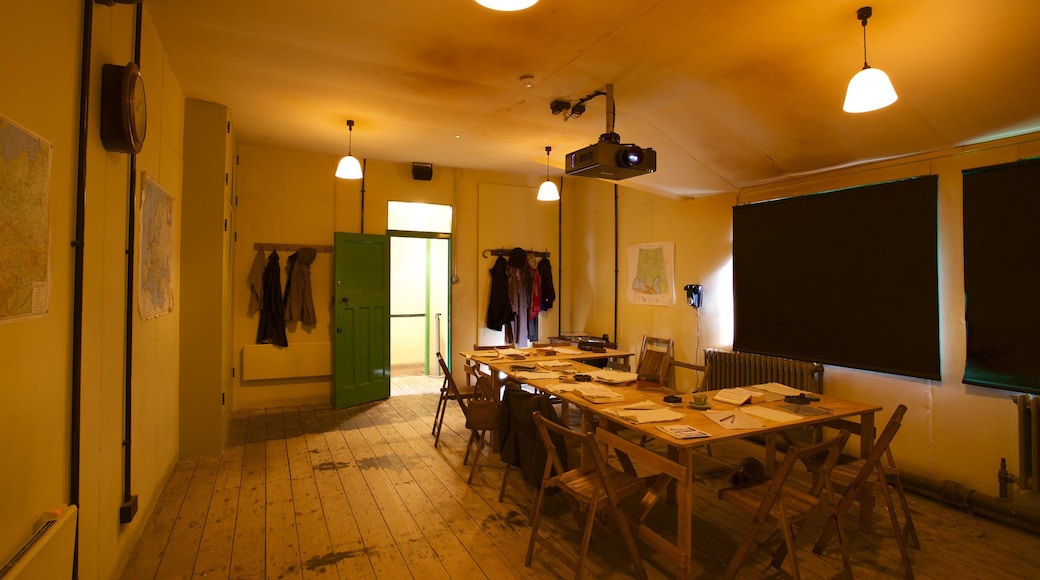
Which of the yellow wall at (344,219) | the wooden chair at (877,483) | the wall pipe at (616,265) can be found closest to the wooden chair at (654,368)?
the wooden chair at (877,483)

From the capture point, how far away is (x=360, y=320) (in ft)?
19.0

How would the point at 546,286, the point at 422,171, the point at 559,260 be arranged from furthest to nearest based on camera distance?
the point at 559,260 < the point at 546,286 < the point at 422,171

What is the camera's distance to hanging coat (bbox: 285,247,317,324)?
221 inches

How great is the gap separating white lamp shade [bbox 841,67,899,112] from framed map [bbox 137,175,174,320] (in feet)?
12.3

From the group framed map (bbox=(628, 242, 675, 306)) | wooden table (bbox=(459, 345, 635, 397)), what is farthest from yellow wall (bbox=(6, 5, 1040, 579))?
wooden table (bbox=(459, 345, 635, 397))

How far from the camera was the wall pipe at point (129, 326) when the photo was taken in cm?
247

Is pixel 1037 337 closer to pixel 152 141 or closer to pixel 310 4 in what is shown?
pixel 310 4

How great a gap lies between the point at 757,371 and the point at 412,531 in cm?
331

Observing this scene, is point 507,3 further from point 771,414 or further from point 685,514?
point 771,414

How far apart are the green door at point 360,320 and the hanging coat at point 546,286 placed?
2256 millimetres

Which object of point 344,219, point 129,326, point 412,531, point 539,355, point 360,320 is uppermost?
point 344,219

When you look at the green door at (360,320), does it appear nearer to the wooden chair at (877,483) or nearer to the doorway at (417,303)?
the doorway at (417,303)

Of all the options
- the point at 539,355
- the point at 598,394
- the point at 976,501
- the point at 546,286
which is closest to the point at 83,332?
the point at 598,394

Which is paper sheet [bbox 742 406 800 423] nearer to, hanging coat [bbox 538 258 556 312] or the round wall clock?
the round wall clock
